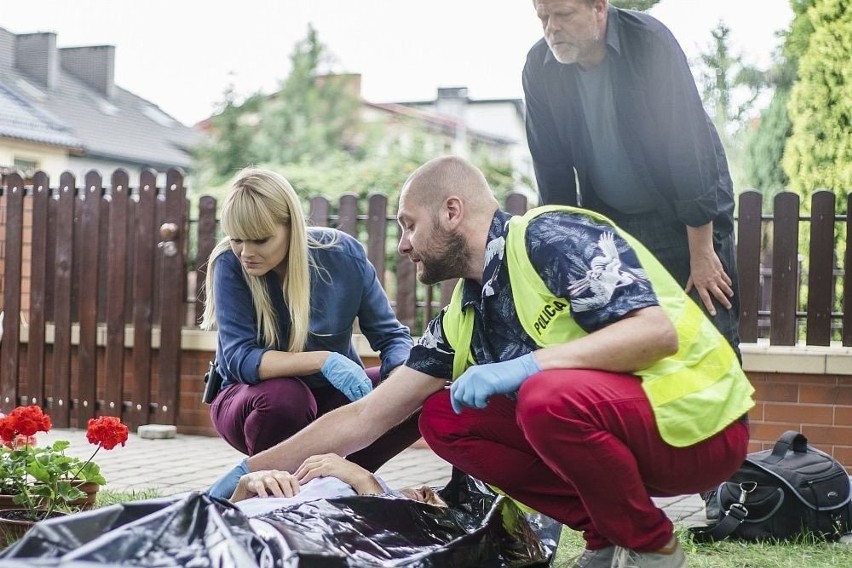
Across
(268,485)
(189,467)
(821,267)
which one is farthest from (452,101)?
(268,485)

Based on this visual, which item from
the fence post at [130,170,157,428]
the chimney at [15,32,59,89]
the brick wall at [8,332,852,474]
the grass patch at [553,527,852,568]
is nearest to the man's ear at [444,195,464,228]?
the grass patch at [553,527,852,568]

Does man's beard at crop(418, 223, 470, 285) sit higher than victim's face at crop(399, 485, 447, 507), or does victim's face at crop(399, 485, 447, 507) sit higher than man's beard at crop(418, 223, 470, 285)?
man's beard at crop(418, 223, 470, 285)

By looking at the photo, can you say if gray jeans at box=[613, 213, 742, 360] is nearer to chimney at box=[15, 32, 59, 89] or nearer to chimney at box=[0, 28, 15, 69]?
chimney at box=[0, 28, 15, 69]

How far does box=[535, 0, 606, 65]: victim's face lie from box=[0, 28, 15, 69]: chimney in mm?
34873

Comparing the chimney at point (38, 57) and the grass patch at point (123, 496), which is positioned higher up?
the chimney at point (38, 57)

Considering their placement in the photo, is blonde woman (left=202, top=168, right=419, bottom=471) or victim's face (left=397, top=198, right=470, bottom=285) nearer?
victim's face (left=397, top=198, right=470, bottom=285)

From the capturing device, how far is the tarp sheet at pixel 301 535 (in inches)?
76.6

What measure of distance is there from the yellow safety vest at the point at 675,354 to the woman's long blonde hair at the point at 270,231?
110cm

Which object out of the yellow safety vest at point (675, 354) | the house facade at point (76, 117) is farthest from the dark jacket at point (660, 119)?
the house facade at point (76, 117)

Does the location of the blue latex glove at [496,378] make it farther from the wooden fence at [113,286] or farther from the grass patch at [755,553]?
the wooden fence at [113,286]

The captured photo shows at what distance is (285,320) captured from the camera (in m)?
3.75

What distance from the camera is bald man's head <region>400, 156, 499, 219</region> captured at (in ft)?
8.93

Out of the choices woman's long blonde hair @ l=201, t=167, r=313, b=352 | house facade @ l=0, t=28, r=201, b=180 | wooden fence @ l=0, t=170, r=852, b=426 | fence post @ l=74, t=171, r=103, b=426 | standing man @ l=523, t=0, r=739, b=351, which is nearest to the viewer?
standing man @ l=523, t=0, r=739, b=351

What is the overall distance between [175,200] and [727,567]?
15.1 ft
